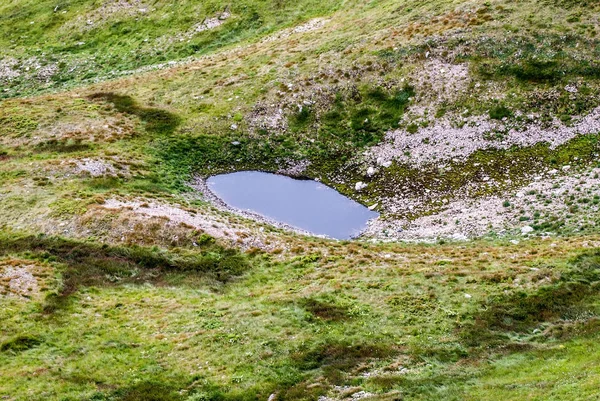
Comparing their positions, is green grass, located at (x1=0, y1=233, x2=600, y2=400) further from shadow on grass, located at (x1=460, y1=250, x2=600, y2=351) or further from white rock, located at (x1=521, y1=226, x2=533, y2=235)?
white rock, located at (x1=521, y1=226, x2=533, y2=235)

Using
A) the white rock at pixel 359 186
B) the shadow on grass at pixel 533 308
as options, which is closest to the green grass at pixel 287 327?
the shadow on grass at pixel 533 308

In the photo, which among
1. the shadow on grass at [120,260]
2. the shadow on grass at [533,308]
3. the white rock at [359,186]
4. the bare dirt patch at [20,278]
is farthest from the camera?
the white rock at [359,186]

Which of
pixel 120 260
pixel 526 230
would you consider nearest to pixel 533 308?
pixel 526 230

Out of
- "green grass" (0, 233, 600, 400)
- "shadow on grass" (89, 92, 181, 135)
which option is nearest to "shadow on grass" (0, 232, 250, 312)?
"green grass" (0, 233, 600, 400)

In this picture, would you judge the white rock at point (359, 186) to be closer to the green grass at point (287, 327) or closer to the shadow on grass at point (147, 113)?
the green grass at point (287, 327)

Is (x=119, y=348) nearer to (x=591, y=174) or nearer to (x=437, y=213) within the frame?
(x=437, y=213)

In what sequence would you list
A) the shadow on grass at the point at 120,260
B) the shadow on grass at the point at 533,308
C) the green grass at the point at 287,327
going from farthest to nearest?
the shadow on grass at the point at 120,260 < the shadow on grass at the point at 533,308 < the green grass at the point at 287,327

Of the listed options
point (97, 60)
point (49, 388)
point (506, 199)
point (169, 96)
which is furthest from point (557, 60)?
point (97, 60)
